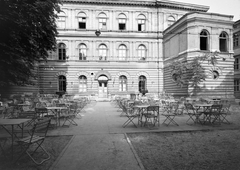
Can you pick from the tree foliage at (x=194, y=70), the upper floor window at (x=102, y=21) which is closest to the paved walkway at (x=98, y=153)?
the tree foliage at (x=194, y=70)

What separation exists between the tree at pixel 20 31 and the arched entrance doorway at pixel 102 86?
13651mm

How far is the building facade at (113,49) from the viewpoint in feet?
80.4

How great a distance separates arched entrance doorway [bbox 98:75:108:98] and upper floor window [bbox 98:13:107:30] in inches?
327

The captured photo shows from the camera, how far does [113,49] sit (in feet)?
84.1

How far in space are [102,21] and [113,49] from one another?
Result: 5.07 meters

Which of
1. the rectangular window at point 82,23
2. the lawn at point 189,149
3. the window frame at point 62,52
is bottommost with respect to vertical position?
the lawn at point 189,149

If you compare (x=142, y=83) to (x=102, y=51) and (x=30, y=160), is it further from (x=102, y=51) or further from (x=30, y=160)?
(x=30, y=160)

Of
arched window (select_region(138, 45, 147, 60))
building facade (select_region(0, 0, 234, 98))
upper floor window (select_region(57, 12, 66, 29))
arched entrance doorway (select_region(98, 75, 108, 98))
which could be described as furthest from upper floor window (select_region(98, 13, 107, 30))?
arched entrance doorway (select_region(98, 75, 108, 98))

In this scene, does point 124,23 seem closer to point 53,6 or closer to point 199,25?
point 199,25

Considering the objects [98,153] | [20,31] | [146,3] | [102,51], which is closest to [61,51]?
[102,51]

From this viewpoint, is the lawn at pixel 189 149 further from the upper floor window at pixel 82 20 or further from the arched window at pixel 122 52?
the upper floor window at pixel 82 20

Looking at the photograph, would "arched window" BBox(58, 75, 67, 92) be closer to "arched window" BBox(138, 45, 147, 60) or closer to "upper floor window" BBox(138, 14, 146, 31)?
"arched window" BBox(138, 45, 147, 60)

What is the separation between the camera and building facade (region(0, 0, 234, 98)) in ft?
80.4

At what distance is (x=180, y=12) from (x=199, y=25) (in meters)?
8.97
